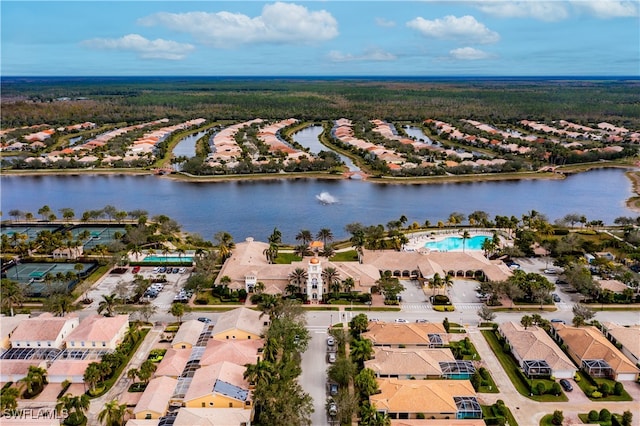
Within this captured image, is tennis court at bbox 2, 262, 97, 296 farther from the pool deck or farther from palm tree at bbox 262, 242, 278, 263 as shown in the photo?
the pool deck

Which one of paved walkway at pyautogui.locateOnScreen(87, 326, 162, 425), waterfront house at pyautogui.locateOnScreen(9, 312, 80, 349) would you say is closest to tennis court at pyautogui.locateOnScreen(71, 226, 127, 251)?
waterfront house at pyautogui.locateOnScreen(9, 312, 80, 349)

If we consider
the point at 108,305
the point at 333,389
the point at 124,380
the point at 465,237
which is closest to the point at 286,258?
the point at 108,305

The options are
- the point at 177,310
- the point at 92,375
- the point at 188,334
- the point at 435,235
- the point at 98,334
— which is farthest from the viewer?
the point at 435,235

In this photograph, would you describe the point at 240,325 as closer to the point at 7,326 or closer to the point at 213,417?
the point at 213,417

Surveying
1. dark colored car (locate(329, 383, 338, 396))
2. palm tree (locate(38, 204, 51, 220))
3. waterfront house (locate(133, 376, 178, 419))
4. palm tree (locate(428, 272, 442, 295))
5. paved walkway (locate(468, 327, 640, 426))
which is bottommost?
paved walkway (locate(468, 327, 640, 426))

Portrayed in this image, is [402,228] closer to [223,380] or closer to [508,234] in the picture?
[508,234]

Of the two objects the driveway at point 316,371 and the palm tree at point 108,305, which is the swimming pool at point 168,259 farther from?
the driveway at point 316,371
